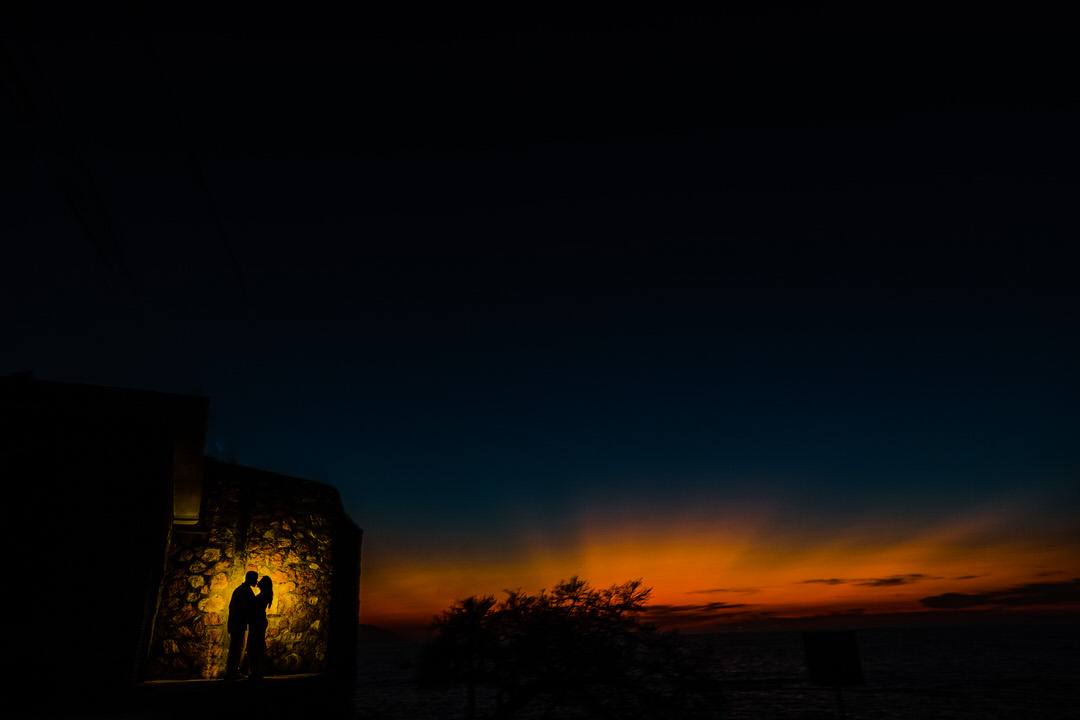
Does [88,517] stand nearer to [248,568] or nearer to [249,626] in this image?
[249,626]

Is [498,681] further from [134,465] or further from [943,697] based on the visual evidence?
[943,697]

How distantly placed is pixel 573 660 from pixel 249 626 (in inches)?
218

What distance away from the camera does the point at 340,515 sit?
44.9 ft

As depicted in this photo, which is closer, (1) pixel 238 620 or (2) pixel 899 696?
(1) pixel 238 620

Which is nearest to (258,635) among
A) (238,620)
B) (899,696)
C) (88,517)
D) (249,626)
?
(249,626)

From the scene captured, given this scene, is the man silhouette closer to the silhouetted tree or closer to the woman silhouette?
the woman silhouette

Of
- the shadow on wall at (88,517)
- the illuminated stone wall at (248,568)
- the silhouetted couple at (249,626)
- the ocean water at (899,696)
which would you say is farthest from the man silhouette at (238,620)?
the ocean water at (899,696)

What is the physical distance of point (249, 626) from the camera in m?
10.3

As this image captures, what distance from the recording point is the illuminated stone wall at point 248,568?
1072 centimetres

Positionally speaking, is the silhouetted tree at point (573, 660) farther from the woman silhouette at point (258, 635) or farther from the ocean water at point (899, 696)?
the ocean water at point (899, 696)

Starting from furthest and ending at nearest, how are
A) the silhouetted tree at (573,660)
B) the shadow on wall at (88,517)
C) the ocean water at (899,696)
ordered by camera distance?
the ocean water at (899,696) → the silhouetted tree at (573,660) → the shadow on wall at (88,517)

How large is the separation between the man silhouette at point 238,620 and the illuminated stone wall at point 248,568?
3.13ft

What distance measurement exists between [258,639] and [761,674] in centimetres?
6558

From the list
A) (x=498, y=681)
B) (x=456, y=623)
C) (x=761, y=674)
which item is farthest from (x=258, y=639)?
(x=761, y=674)
